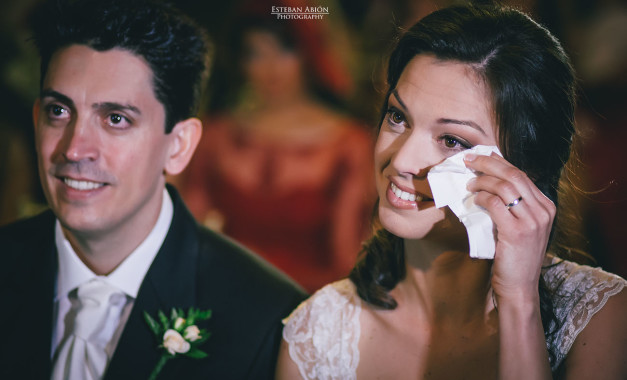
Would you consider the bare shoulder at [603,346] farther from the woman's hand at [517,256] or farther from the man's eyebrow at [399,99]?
the man's eyebrow at [399,99]

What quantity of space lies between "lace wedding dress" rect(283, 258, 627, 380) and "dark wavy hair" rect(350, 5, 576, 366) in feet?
0.22

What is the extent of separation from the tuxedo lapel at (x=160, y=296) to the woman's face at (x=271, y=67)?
272 cm

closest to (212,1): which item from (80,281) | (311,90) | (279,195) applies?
(311,90)

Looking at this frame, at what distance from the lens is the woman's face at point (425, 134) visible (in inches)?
63.6

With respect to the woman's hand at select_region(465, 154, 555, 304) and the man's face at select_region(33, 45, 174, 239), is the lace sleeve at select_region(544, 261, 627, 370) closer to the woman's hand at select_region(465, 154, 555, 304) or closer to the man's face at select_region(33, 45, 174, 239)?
the woman's hand at select_region(465, 154, 555, 304)

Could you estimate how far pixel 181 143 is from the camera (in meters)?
2.44

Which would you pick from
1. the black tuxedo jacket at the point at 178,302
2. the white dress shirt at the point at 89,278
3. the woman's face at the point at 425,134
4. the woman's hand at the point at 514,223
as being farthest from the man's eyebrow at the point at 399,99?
the white dress shirt at the point at 89,278

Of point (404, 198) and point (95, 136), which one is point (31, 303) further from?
point (404, 198)

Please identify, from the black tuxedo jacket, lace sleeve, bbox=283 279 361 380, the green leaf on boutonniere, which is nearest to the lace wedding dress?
lace sleeve, bbox=283 279 361 380

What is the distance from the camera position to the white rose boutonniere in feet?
6.60

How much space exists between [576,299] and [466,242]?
1.25ft

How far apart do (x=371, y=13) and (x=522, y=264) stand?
12.4 ft

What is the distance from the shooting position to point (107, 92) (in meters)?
2.11

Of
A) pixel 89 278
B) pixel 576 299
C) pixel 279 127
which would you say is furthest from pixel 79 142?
pixel 279 127
